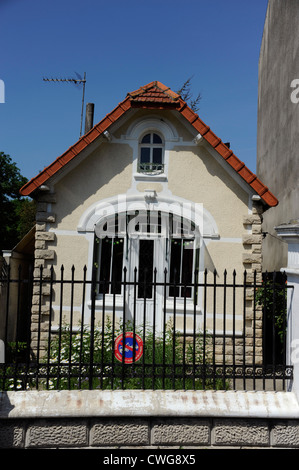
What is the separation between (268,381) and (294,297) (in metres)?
2.85

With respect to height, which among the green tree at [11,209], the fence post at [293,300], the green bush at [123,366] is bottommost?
the green bush at [123,366]

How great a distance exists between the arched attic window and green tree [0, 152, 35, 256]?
16803 mm

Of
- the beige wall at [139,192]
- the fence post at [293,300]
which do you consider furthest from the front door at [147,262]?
the fence post at [293,300]

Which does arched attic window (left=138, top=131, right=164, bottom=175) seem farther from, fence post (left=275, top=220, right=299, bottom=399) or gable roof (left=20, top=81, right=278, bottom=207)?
fence post (left=275, top=220, right=299, bottom=399)

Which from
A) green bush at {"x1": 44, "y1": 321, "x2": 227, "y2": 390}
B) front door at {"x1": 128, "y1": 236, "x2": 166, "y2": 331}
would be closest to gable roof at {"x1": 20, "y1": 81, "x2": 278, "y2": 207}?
front door at {"x1": 128, "y1": 236, "x2": 166, "y2": 331}

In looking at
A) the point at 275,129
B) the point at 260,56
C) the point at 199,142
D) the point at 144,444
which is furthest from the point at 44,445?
the point at 260,56

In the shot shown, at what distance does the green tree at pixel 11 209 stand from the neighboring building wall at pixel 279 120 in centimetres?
1496

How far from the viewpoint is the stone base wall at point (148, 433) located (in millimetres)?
4258

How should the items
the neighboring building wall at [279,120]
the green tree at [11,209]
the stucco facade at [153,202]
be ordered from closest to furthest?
the stucco facade at [153,202] < the neighboring building wall at [279,120] < the green tree at [11,209]

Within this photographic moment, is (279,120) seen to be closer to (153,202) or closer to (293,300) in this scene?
(153,202)

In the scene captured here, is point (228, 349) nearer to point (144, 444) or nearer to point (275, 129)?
point (144, 444)

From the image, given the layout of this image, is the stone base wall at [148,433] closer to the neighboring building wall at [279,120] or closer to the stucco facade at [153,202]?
the stucco facade at [153,202]

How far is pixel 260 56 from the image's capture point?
1567cm

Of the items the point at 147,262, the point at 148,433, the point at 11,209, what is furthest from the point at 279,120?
the point at 11,209
